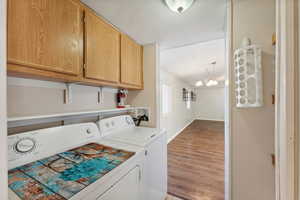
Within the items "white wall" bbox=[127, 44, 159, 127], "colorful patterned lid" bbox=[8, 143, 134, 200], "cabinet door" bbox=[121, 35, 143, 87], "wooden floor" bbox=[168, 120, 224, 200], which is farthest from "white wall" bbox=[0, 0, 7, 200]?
"wooden floor" bbox=[168, 120, 224, 200]

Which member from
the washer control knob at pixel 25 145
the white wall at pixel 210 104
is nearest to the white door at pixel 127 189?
the washer control knob at pixel 25 145

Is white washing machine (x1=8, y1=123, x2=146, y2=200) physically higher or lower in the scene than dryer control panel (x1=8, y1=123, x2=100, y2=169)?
lower

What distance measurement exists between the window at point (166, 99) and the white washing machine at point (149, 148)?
7.23 ft

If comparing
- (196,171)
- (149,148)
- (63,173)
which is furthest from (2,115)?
(196,171)

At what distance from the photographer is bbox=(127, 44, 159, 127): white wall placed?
2.00 m

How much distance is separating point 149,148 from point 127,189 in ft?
1.45

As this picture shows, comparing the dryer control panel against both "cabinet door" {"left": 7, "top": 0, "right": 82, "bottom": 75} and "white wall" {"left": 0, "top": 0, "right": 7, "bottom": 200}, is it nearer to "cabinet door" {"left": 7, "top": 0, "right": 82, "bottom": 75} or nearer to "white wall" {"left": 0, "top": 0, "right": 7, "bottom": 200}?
"cabinet door" {"left": 7, "top": 0, "right": 82, "bottom": 75}

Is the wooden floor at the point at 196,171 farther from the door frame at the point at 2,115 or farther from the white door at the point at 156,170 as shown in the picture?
the door frame at the point at 2,115

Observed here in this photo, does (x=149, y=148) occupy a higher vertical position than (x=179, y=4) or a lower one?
lower

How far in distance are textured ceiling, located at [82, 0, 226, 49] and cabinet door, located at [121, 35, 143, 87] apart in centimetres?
14

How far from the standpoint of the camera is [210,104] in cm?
815

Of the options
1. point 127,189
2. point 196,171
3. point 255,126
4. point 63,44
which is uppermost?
point 63,44

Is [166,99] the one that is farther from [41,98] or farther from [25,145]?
[25,145]

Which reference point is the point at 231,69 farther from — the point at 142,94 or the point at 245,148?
the point at 142,94
